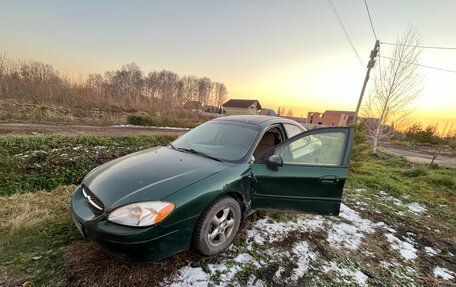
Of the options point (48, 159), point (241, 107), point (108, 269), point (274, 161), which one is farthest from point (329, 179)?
point (241, 107)

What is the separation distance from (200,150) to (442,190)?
823 centimetres

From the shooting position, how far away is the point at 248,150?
266 centimetres

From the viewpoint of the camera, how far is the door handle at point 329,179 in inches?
102

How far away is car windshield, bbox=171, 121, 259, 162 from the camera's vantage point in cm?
266

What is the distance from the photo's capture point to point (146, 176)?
82.0 inches

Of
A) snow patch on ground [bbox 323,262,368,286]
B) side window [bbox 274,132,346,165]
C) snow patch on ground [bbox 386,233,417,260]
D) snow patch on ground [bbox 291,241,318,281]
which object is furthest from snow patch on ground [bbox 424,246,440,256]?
side window [bbox 274,132,346,165]

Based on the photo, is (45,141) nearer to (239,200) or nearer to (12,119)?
(239,200)

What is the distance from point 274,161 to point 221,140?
2.88 feet

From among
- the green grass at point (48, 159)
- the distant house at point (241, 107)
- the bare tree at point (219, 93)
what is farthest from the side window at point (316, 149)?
the bare tree at point (219, 93)

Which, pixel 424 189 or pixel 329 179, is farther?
pixel 424 189

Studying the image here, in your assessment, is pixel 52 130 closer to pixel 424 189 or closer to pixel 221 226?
pixel 221 226

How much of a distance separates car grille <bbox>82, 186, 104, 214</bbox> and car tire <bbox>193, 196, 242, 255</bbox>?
35.8 inches

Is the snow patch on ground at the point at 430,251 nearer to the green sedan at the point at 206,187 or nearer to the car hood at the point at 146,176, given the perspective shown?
the green sedan at the point at 206,187

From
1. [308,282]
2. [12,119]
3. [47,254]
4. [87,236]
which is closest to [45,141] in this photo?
[47,254]
